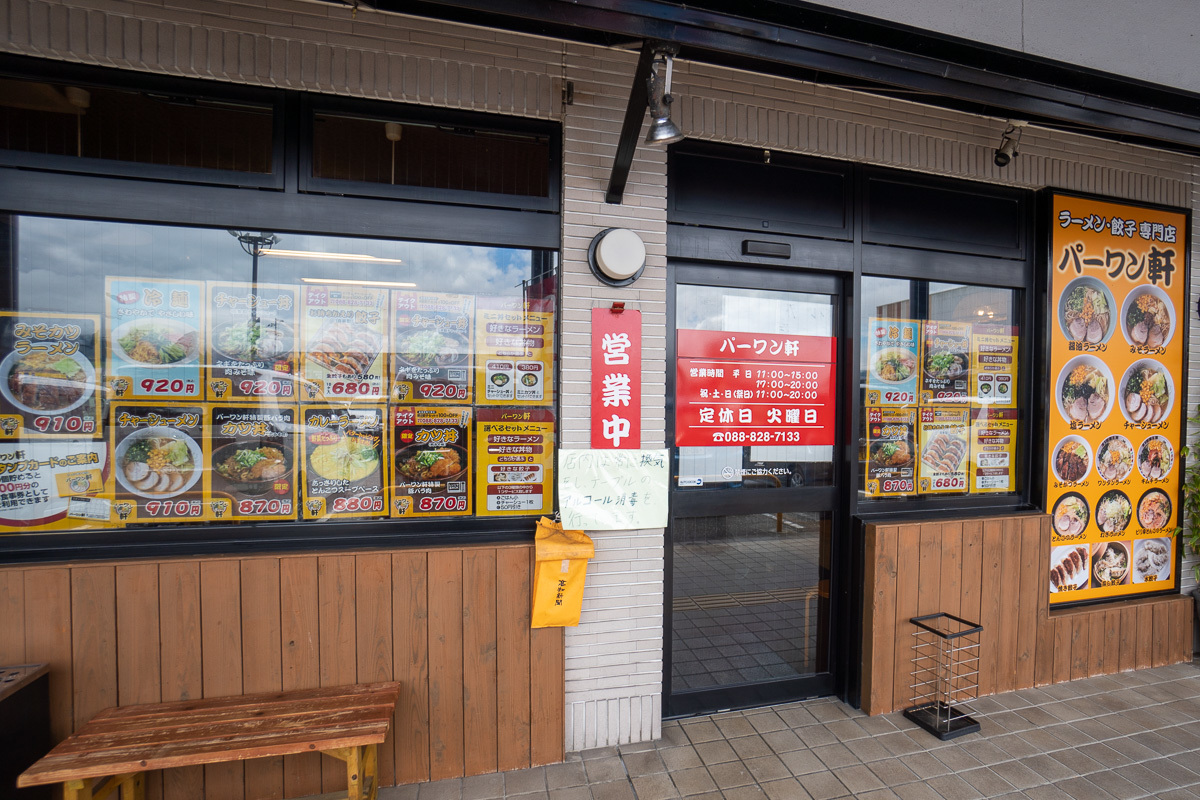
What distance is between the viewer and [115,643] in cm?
252

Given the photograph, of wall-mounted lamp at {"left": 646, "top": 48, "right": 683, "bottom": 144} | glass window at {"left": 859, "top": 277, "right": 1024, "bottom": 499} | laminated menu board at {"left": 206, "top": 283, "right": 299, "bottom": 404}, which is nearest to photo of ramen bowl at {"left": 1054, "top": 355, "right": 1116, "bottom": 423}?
glass window at {"left": 859, "top": 277, "right": 1024, "bottom": 499}

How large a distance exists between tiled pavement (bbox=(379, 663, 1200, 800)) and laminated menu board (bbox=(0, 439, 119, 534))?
203cm

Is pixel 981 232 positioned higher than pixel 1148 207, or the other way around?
pixel 1148 207

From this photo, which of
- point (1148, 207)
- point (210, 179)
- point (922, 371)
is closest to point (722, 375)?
point (922, 371)

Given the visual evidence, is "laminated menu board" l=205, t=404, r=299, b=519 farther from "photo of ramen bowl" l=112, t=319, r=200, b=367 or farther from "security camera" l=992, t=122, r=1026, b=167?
"security camera" l=992, t=122, r=1026, b=167

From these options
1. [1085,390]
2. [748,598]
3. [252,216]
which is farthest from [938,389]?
[252,216]

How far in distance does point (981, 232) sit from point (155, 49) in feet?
16.6

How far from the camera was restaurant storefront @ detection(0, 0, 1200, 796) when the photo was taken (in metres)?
2.62

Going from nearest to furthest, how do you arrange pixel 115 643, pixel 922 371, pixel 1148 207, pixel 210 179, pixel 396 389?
pixel 115 643, pixel 210 179, pixel 396 389, pixel 922 371, pixel 1148 207

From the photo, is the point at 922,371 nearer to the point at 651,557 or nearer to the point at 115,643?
the point at 651,557

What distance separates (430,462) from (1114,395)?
4.98 metres

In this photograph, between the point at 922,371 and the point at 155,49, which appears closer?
the point at 155,49

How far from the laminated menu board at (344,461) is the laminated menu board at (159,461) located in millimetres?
493

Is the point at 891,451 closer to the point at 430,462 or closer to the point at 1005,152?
the point at 1005,152
